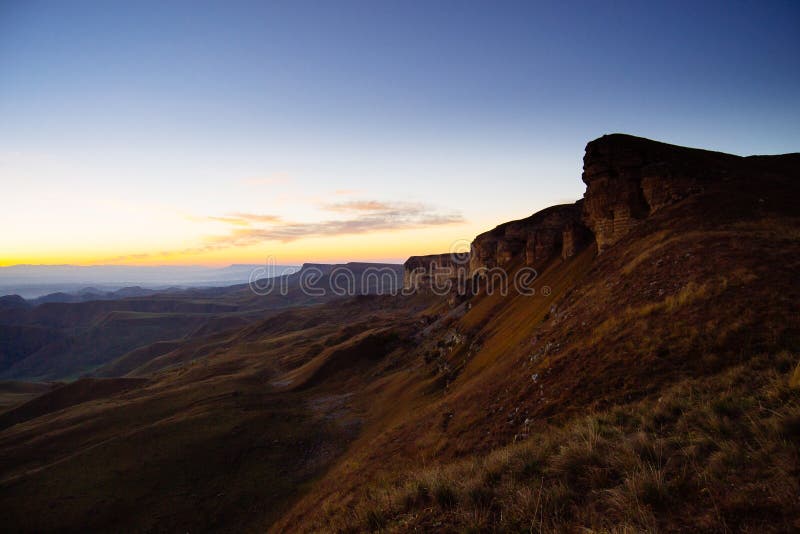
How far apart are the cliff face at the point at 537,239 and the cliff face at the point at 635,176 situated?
441 cm

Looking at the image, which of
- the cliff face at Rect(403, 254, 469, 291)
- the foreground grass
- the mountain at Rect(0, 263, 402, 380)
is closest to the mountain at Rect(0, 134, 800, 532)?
the foreground grass

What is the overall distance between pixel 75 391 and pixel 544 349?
68238 mm

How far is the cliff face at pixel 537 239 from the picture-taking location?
110 feet

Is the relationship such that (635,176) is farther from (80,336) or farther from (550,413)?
(80,336)

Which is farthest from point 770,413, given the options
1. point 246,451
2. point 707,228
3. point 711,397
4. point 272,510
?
point 246,451

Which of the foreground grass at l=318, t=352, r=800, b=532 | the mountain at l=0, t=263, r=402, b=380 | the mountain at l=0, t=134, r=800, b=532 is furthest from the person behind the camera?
the mountain at l=0, t=263, r=402, b=380

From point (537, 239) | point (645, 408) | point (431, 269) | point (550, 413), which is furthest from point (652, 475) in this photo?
point (431, 269)

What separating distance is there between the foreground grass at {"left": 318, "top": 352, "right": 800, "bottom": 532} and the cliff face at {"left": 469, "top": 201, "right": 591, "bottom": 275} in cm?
2852

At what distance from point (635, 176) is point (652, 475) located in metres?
27.6

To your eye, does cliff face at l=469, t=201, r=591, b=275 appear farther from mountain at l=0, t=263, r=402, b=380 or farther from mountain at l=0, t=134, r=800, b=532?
mountain at l=0, t=263, r=402, b=380

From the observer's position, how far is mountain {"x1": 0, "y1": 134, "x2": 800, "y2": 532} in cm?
444

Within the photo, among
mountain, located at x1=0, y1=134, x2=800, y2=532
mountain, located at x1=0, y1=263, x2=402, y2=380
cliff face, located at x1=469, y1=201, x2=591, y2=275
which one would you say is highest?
cliff face, located at x1=469, y1=201, x2=591, y2=275

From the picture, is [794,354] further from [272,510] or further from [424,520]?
[272,510]

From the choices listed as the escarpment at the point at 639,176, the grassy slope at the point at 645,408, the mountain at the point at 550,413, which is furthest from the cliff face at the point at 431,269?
the grassy slope at the point at 645,408
